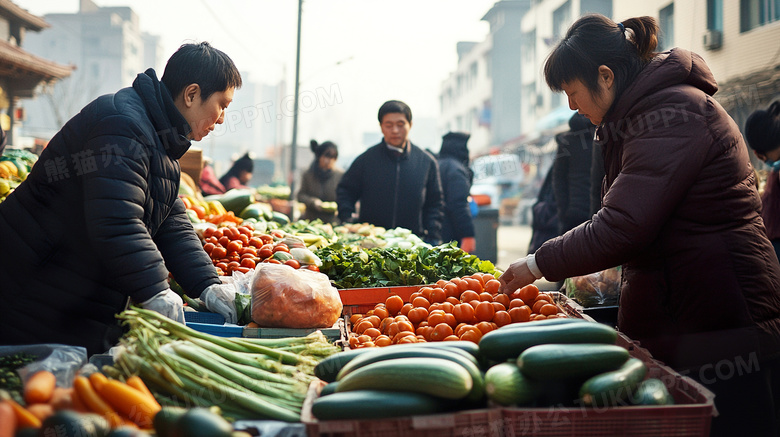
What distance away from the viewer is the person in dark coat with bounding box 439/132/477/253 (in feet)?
24.2

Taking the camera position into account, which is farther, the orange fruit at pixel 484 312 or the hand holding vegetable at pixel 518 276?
the orange fruit at pixel 484 312

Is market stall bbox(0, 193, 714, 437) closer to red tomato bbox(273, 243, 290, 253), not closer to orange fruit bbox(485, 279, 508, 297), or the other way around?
orange fruit bbox(485, 279, 508, 297)

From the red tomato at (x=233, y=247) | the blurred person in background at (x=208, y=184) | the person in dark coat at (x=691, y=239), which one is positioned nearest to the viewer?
the person in dark coat at (x=691, y=239)

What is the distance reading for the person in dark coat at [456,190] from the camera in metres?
7.38

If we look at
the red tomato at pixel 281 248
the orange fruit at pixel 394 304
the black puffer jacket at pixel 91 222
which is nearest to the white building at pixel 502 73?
the red tomato at pixel 281 248

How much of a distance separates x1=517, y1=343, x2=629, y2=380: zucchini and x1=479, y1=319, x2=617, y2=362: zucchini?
0.07 meters

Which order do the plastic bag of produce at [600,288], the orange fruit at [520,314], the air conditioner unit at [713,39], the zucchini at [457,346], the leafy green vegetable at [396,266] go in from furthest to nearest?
1. the air conditioner unit at [713,39]
2. the leafy green vegetable at [396,266]
3. the plastic bag of produce at [600,288]
4. the orange fruit at [520,314]
5. the zucchini at [457,346]

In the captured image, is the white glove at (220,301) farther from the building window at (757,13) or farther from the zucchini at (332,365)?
the building window at (757,13)

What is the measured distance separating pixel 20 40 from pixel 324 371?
85.8 feet

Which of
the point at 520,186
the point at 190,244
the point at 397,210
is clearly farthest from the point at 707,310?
the point at 520,186

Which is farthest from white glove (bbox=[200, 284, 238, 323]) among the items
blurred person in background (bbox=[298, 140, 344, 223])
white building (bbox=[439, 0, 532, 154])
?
white building (bbox=[439, 0, 532, 154])

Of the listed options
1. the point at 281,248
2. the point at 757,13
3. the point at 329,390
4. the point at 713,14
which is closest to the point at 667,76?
the point at 329,390

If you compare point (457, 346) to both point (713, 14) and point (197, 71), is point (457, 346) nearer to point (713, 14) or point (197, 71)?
point (197, 71)

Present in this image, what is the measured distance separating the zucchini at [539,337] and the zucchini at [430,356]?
95 mm
